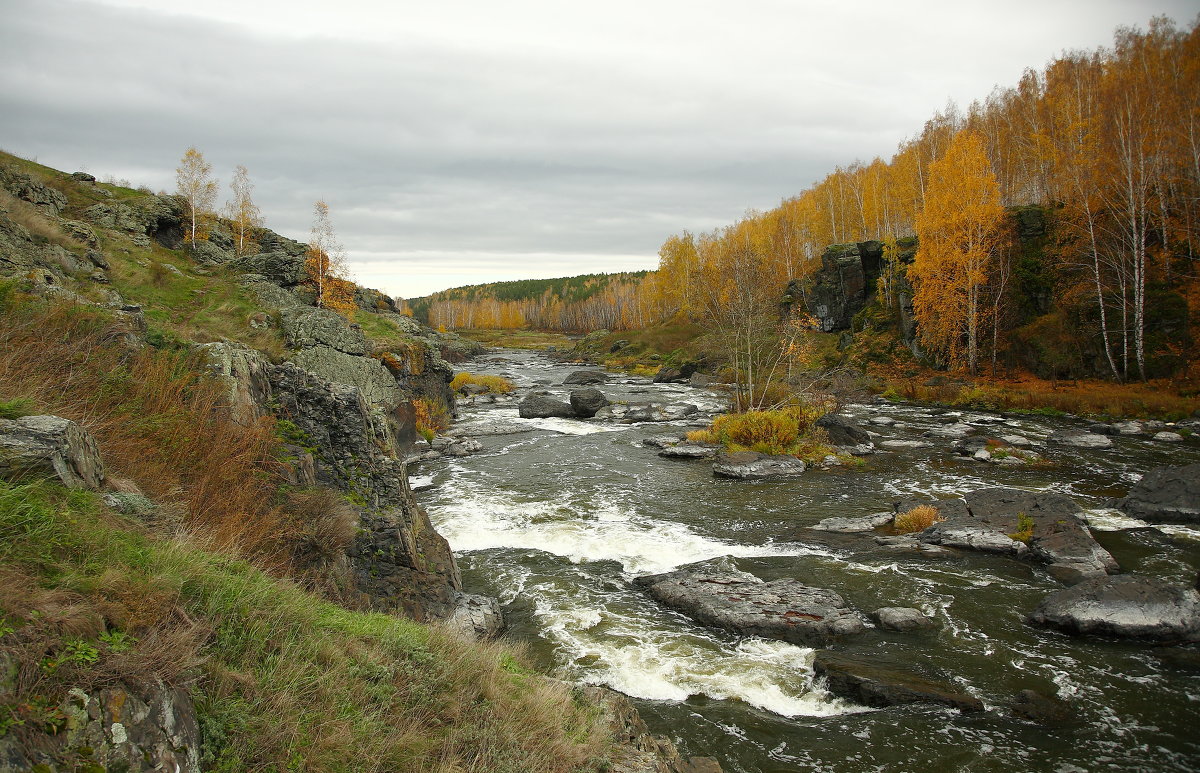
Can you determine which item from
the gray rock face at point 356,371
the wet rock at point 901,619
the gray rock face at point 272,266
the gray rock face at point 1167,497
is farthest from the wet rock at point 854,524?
the gray rock face at point 272,266

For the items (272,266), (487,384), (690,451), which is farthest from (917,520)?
(487,384)

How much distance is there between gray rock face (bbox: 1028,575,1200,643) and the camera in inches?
389

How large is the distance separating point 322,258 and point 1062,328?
169 feet

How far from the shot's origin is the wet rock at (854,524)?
635 inches

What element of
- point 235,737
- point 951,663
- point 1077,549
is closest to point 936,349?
point 1077,549

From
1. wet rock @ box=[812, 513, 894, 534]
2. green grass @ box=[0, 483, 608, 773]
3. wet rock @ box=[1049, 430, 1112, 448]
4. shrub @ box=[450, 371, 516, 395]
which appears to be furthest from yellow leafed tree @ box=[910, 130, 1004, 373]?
green grass @ box=[0, 483, 608, 773]

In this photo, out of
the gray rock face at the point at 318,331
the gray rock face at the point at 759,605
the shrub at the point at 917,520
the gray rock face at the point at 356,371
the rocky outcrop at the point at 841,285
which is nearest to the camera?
the gray rock face at the point at 759,605

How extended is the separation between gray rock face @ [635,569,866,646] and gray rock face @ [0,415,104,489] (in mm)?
9751

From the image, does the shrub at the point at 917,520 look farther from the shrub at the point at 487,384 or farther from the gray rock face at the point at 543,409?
the shrub at the point at 487,384

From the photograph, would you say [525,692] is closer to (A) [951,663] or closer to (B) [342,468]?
(B) [342,468]

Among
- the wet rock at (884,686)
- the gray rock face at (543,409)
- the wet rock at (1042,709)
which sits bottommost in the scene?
the wet rock at (1042,709)

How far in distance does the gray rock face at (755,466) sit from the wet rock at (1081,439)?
39.4ft

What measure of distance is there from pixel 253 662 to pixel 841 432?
1014 inches

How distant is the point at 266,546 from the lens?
830 centimetres
